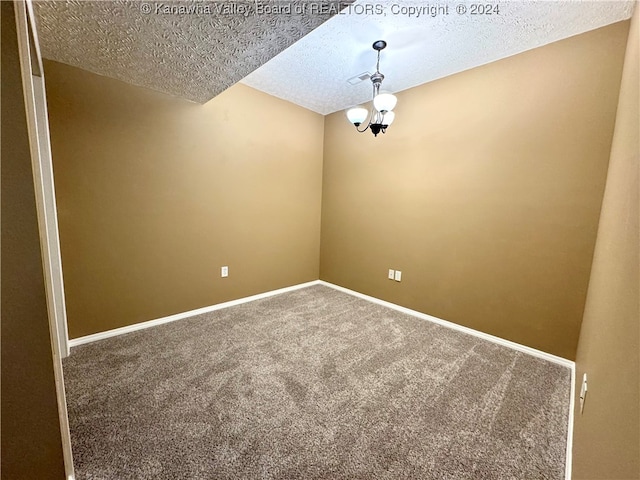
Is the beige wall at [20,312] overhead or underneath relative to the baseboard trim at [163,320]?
overhead

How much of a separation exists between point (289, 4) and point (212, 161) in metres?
1.85

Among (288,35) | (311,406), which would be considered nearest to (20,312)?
(311,406)

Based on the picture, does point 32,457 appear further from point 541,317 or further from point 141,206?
point 541,317

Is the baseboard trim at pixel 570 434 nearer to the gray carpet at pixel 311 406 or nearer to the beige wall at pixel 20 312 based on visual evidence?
the gray carpet at pixel 311 406

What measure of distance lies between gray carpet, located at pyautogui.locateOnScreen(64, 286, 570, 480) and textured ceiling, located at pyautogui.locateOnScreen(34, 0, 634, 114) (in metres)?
2.24

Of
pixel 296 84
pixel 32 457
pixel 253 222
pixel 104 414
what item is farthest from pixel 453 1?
pixel 104 414

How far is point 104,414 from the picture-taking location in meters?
1.48

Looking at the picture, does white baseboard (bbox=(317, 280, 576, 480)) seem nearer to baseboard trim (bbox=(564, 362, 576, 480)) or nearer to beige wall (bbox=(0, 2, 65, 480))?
baseboard trim (bbox=(564, 362, 576, 480))

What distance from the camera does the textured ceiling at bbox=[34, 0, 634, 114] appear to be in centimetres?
141

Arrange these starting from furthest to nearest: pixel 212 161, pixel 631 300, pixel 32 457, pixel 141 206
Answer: pixel 212 161 → pixel 141 206 → pixel 32 457 → pixel 631 300

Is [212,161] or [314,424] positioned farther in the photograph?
Answer: [212,161]

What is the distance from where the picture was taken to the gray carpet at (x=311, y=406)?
124 cm

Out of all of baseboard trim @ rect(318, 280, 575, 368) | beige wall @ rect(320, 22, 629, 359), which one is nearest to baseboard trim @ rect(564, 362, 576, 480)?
baseboard trim @ rect(318, 280, 575, 368)

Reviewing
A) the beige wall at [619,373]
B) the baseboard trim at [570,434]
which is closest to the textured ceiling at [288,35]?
the beige wall at [619,373]
